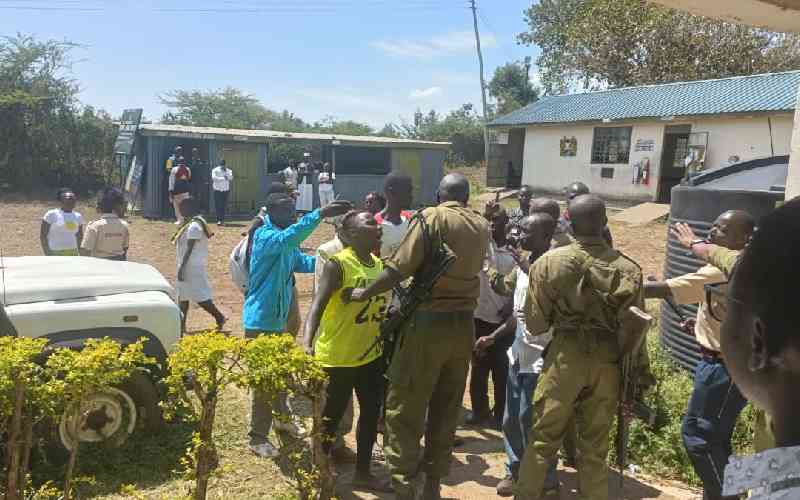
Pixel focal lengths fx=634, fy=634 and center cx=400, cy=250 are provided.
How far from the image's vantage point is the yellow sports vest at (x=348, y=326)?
11.7 feet

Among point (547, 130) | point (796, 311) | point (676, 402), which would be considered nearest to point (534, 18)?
point (547, 130)

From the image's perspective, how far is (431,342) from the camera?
3338 mm

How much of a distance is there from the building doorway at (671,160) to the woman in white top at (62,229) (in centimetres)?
1619

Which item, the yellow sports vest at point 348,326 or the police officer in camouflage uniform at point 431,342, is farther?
the yellow sports vest at point 348,326

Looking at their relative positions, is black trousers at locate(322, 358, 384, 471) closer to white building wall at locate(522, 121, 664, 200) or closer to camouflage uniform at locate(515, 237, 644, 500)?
camouflage uniform at locate(515, 237, 644, 500)

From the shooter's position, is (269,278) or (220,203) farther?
(220,203)

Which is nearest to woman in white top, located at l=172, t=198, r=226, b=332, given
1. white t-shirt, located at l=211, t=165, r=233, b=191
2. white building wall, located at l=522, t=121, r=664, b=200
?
white t-shirt, located at l=211, t=165, r=233, b=191

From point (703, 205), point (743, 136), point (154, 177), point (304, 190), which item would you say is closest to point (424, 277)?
point (703, 205)

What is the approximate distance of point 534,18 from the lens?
3522 cm

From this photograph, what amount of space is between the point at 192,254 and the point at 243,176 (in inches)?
486

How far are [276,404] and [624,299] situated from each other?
5.78ft

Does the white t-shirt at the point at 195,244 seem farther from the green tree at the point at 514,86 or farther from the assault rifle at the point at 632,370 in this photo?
the green tree at the point at 514,86

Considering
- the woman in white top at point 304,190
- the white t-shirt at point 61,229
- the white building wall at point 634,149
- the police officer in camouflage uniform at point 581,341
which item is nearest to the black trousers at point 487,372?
the police officer in camouflage uniform at point 581,341

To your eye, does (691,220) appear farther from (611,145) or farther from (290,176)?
(611,145)
